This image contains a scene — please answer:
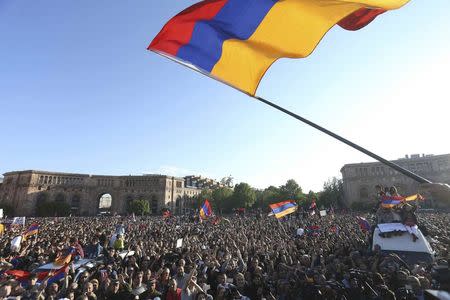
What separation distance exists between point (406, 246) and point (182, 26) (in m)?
9.65

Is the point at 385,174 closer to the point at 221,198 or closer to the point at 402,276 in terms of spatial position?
the point at 221,198

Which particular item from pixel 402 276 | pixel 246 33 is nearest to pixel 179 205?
pixel 402 276

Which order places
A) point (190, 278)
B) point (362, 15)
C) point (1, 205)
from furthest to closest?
point (1, 205) < point (190, 278) < point (362, 15)

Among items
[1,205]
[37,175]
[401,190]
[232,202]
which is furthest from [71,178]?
[401,190]

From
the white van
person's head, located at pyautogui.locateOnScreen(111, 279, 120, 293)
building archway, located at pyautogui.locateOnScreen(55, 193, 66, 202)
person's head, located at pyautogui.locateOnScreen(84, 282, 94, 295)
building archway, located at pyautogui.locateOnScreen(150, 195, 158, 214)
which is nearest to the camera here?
person's head, located at pyautogui.locateOnScreen(84, 282, 94, 295)

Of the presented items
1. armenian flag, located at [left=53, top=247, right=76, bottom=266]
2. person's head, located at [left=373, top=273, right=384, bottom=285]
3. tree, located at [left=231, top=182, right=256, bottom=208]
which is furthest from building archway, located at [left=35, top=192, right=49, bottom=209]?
person's head, located at [left=373, top=273, right=384, bottom=285]

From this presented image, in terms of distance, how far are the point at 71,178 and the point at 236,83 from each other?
108271 millimetres

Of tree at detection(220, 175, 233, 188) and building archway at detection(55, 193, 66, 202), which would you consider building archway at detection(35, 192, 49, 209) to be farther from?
tree at detection(220, 175, 233, 188)

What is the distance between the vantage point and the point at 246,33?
226 inches

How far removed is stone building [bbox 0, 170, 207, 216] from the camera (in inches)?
3642

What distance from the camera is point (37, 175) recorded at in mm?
94688

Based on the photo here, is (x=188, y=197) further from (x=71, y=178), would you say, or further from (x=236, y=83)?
(x=236, y=83)

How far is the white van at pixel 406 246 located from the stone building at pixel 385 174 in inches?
3327

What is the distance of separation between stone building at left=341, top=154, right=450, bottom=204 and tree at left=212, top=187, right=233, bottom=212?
38.3 m
